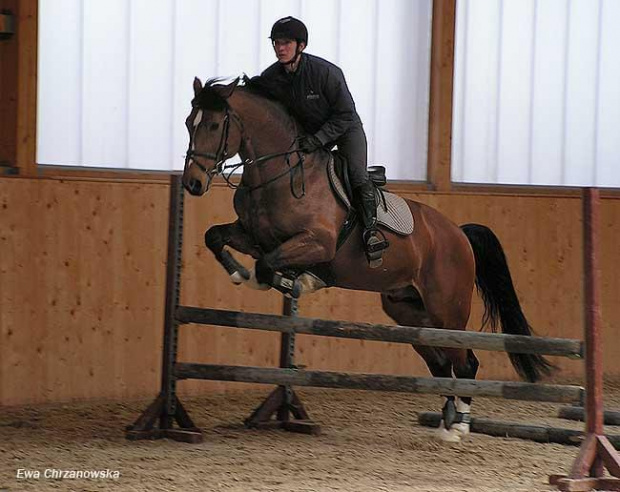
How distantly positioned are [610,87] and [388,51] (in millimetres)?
2084

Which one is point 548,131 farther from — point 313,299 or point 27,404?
point 27,404

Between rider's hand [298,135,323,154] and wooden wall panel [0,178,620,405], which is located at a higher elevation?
rider's hand [298,135,323,154]

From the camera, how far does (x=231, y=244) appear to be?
5.71 m

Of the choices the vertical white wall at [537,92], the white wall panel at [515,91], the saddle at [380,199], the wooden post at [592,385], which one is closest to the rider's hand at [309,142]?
the saddle at [380,199]

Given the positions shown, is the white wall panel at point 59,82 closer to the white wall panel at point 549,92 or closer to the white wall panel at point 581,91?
the white wall panel at point 549,92

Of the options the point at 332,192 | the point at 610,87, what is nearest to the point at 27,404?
the point at 332,192

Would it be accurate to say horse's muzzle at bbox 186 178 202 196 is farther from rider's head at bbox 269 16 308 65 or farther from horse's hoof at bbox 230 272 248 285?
rider's head at bbox 269 16 308 65

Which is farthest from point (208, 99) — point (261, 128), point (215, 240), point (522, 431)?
point (522, 431)

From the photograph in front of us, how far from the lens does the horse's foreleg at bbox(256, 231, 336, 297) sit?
5508mm

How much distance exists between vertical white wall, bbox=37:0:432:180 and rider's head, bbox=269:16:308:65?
199cm

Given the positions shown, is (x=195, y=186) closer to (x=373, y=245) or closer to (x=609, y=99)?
(x=373, y=245)

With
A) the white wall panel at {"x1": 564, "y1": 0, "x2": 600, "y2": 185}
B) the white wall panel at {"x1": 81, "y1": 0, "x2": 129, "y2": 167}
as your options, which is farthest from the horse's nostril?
the white wall panel at {"x1": 564, "y1": 0, "x2": 600, "y2": 185}

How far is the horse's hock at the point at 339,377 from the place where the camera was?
4891 mm

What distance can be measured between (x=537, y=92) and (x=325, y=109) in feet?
11.9
